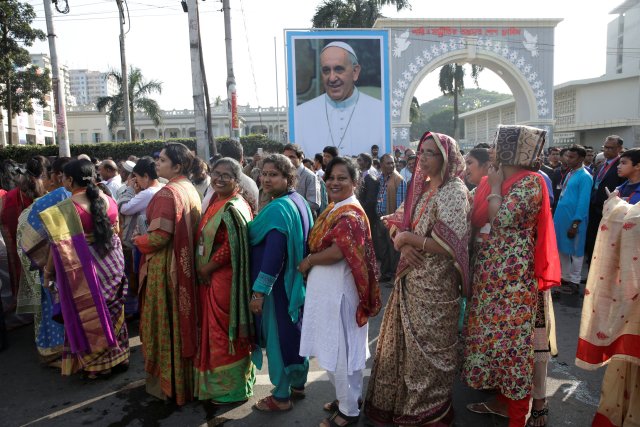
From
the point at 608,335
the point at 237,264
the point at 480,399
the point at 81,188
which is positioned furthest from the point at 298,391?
the point at 81,188

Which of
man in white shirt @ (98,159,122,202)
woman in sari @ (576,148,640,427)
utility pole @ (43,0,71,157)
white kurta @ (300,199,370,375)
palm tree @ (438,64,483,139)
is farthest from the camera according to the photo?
palm tree @ (438,64,483,139)

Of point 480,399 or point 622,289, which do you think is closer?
point 622,289

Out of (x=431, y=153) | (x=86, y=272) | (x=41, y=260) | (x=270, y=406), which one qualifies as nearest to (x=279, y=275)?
(x=270, y=406)

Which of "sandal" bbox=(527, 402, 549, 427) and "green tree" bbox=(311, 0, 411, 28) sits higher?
"green tree" bbox=(311, 0, 411, 28)

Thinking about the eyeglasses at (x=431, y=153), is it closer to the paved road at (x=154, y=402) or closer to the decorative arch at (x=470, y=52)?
the paved road at (x=154, y=402)

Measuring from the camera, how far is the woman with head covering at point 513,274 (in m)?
2.56

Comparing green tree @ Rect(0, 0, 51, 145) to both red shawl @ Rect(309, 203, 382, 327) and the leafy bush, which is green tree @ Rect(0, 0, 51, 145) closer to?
the leafy bush

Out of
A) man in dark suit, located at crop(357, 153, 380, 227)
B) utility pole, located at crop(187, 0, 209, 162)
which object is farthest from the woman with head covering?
utility pole, located at crop(187, 0, 209, 162)

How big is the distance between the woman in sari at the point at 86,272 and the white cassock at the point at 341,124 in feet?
37.7

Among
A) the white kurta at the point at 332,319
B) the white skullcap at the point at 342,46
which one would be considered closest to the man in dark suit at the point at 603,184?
the white kurta at the point at 332,319

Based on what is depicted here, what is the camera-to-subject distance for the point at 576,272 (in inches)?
215

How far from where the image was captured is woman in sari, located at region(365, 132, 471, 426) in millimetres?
2516

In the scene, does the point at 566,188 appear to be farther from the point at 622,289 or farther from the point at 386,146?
the point at 386,146

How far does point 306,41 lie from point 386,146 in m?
4.13
